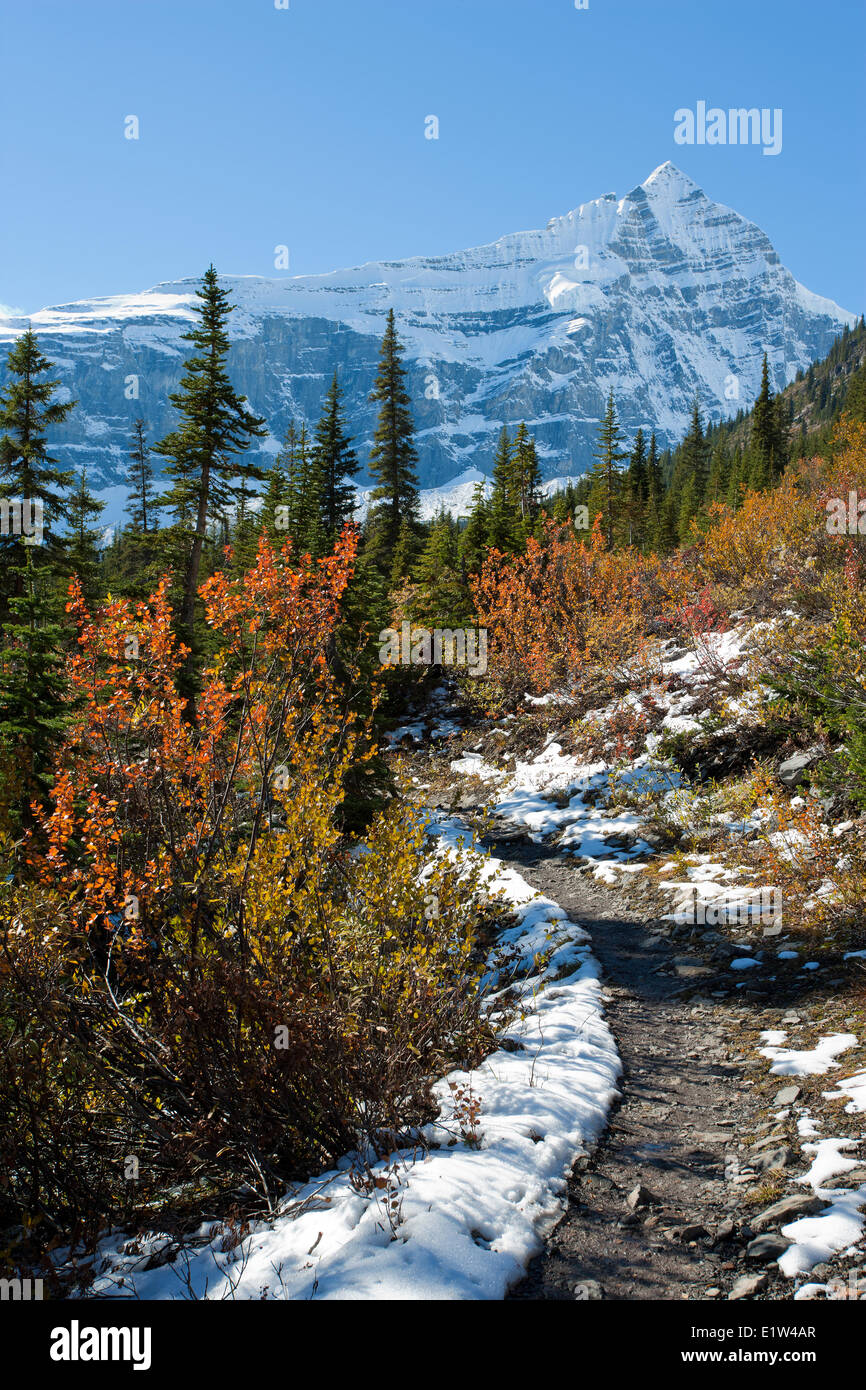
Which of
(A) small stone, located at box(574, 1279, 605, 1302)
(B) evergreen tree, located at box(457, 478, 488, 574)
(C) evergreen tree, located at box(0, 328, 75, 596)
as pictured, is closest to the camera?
(A) small stone, located at box(574, 1279, 605, 1302)

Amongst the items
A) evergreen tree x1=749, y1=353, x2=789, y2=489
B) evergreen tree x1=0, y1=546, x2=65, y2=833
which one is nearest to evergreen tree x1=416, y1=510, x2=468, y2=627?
evergreen tree x1=0, y1=546, x2=65, y2=833

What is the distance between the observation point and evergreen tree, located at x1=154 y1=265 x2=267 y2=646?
64.5 ft

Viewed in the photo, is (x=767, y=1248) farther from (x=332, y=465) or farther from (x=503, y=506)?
(x=332, y=465)

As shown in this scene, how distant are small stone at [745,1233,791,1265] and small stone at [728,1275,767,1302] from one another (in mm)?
125

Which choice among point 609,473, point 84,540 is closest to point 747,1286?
point 84,540

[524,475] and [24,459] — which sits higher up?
[524,475]

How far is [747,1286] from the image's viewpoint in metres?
3.04

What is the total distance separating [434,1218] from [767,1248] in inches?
59.0

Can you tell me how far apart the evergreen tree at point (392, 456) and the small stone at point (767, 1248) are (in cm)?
3182

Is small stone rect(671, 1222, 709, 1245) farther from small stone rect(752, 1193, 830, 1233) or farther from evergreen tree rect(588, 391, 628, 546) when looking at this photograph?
evergreen tree rect(588, 391, 628, 546)

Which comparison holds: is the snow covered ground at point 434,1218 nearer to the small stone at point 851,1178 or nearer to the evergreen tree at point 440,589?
the small stone at point 851,1178

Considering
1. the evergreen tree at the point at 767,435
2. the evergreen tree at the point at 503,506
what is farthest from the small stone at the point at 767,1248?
the evergreen tree at the point at 767,435
